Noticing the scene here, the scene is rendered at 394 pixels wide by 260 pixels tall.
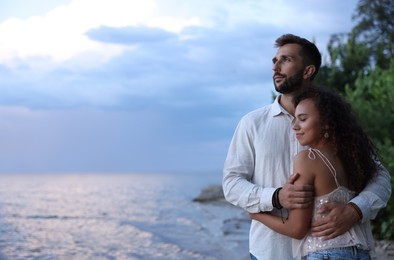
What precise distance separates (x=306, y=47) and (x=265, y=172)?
79 cm

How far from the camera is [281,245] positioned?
336cm

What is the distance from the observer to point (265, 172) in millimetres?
3459

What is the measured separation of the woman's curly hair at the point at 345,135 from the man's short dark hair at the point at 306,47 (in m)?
0.29

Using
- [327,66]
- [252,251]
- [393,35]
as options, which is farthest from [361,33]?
[252,251]

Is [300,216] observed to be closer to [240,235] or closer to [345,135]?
[345,135]

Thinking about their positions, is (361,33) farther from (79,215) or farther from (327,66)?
(79,215)

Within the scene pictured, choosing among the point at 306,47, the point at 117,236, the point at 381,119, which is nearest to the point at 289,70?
the point at 306,47

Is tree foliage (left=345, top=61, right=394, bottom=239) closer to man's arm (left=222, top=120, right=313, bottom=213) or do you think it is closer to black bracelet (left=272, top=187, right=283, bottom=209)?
man's arm (left=222, top=120, right=313, bottom=213)

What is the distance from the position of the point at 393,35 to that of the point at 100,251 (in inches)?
814

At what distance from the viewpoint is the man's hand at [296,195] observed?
312cm

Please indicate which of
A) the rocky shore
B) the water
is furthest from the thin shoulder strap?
the water

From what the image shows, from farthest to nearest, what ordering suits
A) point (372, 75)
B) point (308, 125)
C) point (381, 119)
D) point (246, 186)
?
point (372, 75) < point (381, 119) < point (246, 186) < point (308, 125)

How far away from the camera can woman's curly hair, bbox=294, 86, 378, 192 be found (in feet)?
10.6

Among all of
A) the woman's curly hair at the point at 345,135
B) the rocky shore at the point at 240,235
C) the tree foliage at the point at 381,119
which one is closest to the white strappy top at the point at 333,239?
the woman's curly hair at the point at 345,135
